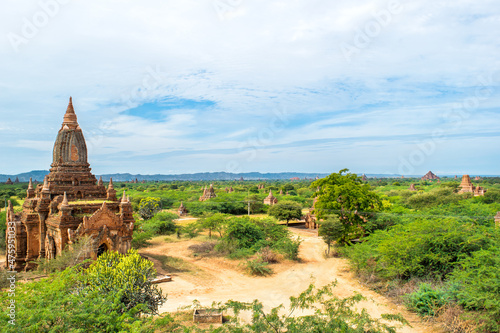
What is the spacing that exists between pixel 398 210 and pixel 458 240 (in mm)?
14659

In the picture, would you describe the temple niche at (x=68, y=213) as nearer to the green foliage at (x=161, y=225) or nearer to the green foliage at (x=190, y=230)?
the green foliage at (x=190, y=230)

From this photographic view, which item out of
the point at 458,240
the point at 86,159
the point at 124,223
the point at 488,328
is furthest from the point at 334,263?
the point at 86,159

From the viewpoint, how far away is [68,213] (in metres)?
20.9

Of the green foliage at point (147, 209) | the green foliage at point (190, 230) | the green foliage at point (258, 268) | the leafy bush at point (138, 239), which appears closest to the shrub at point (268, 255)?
the green foliage at point (258, 268)

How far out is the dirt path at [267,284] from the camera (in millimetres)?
17422

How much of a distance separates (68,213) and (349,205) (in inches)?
849

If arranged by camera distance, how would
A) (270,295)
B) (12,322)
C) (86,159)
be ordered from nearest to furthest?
(12,322) < (270,295) < (86,159)

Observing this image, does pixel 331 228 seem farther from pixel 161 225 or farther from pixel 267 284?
pixel 161 225

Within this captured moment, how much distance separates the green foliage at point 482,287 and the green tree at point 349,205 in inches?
494

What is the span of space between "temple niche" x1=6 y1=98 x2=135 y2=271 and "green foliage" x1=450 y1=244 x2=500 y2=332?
1845 cm

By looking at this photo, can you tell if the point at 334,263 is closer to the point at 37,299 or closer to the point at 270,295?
the point at 270,295

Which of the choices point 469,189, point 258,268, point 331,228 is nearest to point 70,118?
point 258,268

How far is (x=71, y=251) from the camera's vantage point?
63.1 ft

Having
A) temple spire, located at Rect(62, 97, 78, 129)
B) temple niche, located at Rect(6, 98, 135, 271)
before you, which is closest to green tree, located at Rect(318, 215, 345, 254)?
temple niche, located at Rect(6, 98, 135, 271)
